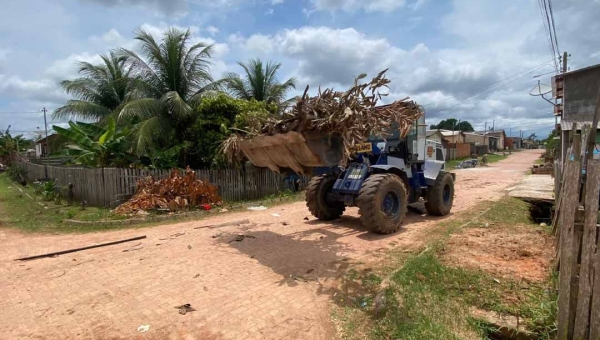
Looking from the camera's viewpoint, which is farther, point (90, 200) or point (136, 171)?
point (90, 200)

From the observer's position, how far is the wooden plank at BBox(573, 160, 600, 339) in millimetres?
2969

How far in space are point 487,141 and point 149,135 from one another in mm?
66132

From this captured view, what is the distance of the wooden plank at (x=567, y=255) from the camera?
3061 mm

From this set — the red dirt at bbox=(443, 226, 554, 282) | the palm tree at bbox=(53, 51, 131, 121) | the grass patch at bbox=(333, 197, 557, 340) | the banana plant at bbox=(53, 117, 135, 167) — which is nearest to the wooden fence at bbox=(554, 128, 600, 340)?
the grass patch at bbox=(333, 197, 557, 340)

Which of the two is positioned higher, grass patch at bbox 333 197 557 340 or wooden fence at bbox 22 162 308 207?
wooden fence at bbox 22 162 308 207

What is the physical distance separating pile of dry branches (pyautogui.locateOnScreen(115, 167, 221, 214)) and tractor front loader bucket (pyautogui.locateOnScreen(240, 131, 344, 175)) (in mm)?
5310

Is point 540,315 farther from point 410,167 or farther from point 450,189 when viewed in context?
point 450,189

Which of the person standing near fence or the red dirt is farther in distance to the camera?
the person standing near fence

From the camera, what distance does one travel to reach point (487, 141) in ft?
215

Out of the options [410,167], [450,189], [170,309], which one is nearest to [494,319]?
[170,309]

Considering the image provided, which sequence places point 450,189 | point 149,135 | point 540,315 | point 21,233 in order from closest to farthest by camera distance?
point 540,315 < point 21,233 < point 450,189 < point 149,135

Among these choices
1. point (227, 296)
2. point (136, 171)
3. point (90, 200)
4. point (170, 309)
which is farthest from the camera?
point (90, 200)

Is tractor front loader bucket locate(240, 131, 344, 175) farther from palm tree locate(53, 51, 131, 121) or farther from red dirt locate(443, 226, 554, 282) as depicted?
palm tree locate(53, 51, 131, 121)

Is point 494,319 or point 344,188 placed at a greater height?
point 344,188
